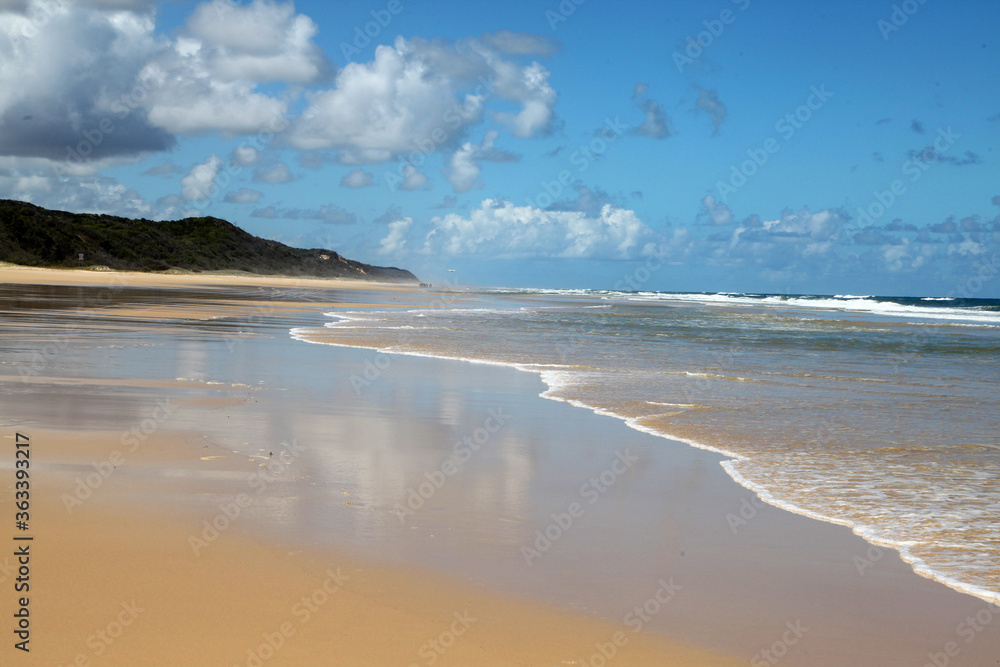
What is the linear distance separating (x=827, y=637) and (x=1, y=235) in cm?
9179

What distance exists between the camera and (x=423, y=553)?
14.9 feet

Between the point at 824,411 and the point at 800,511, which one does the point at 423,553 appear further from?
the point at 824,411

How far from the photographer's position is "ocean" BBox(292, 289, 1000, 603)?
5668 mm

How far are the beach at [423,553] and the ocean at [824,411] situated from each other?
430mm

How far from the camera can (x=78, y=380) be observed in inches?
403

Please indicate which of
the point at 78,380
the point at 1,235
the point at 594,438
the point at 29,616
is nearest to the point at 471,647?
the point at 29,616

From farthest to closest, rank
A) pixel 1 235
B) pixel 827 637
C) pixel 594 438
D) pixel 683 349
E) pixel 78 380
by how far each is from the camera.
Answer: pixel 1 235
pixel 683 349
pixel 78 380
pixel 594 438
pixel 827 637

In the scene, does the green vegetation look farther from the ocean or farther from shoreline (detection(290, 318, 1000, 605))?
shoreline (detection(290, 318, 1000, 605))

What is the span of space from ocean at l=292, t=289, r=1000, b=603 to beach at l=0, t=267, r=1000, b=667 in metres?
0.43

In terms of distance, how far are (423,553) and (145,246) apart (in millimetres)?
113795

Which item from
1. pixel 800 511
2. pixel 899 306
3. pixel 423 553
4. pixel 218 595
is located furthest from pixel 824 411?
pixel 899 306

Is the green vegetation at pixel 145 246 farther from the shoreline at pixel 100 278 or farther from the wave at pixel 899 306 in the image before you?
the wave at pixel 899 306

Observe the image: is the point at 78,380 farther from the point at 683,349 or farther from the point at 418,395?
the point at 683,349

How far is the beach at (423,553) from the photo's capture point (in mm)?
3510
